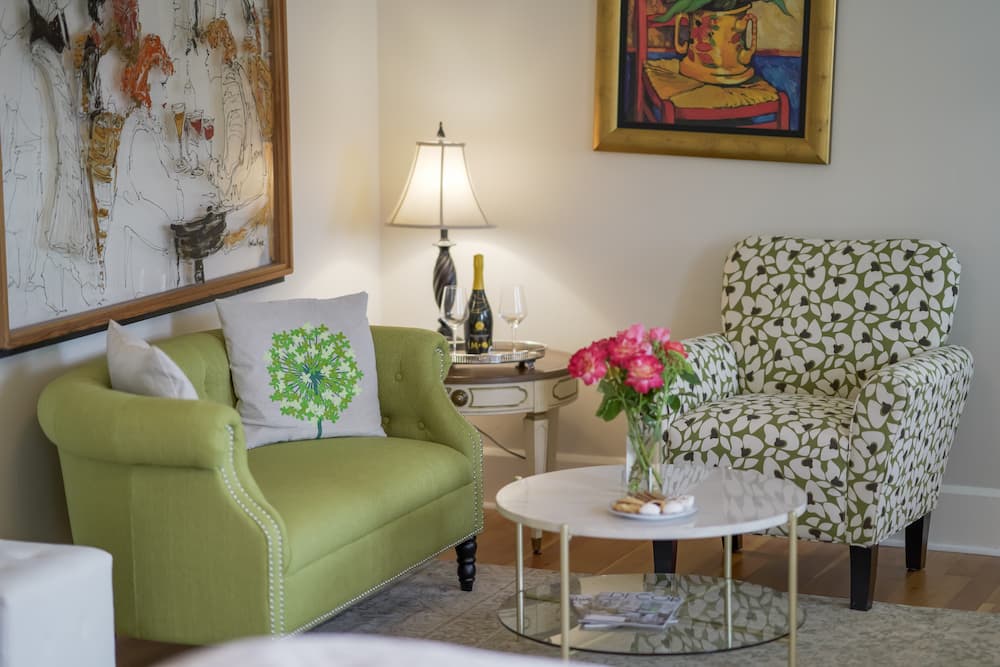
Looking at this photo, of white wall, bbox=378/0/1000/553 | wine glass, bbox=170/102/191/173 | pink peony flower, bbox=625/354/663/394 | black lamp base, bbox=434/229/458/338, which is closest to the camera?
pink peony flower, bbox=625/354/663/394

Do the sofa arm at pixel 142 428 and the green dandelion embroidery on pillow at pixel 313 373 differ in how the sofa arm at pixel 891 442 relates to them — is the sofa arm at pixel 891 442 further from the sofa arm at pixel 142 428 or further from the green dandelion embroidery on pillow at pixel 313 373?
the sofa arm at pixel 142 428

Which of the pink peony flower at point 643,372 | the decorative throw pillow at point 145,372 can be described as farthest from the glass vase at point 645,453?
the decorative throw pillow at point 145,372

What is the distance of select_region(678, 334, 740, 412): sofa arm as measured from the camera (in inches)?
154

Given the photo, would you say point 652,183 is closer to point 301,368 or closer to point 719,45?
point 719,45

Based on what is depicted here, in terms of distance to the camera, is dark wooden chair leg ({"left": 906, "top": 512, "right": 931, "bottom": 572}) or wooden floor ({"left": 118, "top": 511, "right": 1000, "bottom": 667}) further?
dark wooden chair leg ({"left": 906, "top": 512, "right": 931, "bottom": 572})

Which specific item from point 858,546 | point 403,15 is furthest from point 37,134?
point 858,546

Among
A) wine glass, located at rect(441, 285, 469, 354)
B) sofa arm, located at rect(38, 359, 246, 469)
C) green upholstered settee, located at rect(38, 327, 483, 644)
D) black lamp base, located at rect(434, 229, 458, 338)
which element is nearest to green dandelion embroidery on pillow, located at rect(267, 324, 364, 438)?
green upholstered settee, located at rect(38, 327, 483, 644)

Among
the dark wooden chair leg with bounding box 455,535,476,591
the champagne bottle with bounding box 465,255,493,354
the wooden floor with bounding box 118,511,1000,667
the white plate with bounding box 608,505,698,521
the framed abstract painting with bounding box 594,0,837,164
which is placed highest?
the framed abstract painting with bounding box 594,0,837,164

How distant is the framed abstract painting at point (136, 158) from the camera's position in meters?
3.14

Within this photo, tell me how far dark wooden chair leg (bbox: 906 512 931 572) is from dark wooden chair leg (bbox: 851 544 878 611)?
400 mm

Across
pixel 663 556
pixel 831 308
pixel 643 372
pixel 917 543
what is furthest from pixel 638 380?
pixel 917 543

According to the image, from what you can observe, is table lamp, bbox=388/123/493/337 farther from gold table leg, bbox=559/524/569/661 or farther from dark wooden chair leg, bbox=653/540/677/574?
gold table leg, bbox=559/524/569/661

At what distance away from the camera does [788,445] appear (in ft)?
11.9

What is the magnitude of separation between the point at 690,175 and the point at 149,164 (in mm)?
1856
